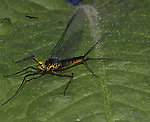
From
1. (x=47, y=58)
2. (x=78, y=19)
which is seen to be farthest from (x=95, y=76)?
(x=78, y=19)

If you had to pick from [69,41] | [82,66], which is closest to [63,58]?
[69,41]

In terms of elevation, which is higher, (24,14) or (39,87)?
(24,14)

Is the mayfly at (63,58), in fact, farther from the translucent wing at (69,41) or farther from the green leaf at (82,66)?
the green leaf at (82,66)

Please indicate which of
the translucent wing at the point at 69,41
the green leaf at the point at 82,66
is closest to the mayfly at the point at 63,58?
the translucent wing at the point at 69,41

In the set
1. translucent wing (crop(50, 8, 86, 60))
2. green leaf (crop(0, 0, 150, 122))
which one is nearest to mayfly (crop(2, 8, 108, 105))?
translucent wing (crop(50, 8, 86, 60))

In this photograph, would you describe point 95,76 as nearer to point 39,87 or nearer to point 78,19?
point 39,87

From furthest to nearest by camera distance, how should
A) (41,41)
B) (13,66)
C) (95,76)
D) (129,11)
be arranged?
(129,11), (41,41), (13,66), (95,76)
